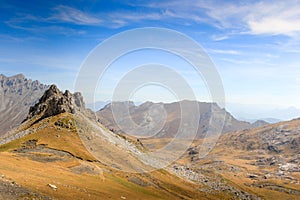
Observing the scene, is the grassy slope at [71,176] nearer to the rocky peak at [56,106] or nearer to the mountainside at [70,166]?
the mountainside at [70,166]

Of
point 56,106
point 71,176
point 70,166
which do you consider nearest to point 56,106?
point 56,106

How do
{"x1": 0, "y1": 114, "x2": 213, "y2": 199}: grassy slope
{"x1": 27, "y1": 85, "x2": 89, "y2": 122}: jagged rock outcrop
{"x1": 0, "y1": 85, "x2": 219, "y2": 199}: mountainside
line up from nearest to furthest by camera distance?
{"x1": 0, "y1": 85, "x2": 219, "y2": 199}: mountainside, {"x1": 0, "y1": 114, "x2": 213, "y2": 199}: grassy slope, {"x1": 27, "y1": 85, "x2": 89, "y2": 122}: jagged rock outcrop

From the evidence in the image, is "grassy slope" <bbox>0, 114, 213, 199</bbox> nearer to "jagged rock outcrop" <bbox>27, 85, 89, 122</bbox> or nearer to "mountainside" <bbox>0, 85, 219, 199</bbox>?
"mountainside" <bbox>0, 85, 219, 199</bbox>

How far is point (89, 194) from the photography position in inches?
2425

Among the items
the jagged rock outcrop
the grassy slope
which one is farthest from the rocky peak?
the grassy slope

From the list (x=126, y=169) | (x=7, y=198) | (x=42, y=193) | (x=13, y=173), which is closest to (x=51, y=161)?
(x=126, y=169)

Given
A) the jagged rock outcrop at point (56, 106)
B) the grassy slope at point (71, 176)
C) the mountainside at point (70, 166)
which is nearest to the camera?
the mountainside at point (70, 166)

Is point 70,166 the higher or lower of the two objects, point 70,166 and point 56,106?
the lower

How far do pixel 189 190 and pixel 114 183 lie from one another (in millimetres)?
39221

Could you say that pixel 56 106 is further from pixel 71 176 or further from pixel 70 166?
pixel 71 176

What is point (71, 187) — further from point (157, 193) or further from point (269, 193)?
point (269, 193)

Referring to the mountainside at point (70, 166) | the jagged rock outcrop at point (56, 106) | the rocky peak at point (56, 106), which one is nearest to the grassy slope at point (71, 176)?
the mountainside at point (70, 166)

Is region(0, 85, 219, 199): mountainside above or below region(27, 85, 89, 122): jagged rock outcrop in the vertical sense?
below

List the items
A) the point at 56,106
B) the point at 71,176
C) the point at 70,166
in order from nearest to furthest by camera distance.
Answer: the point at 71,176, the point at 70,166, the point at 56,106
